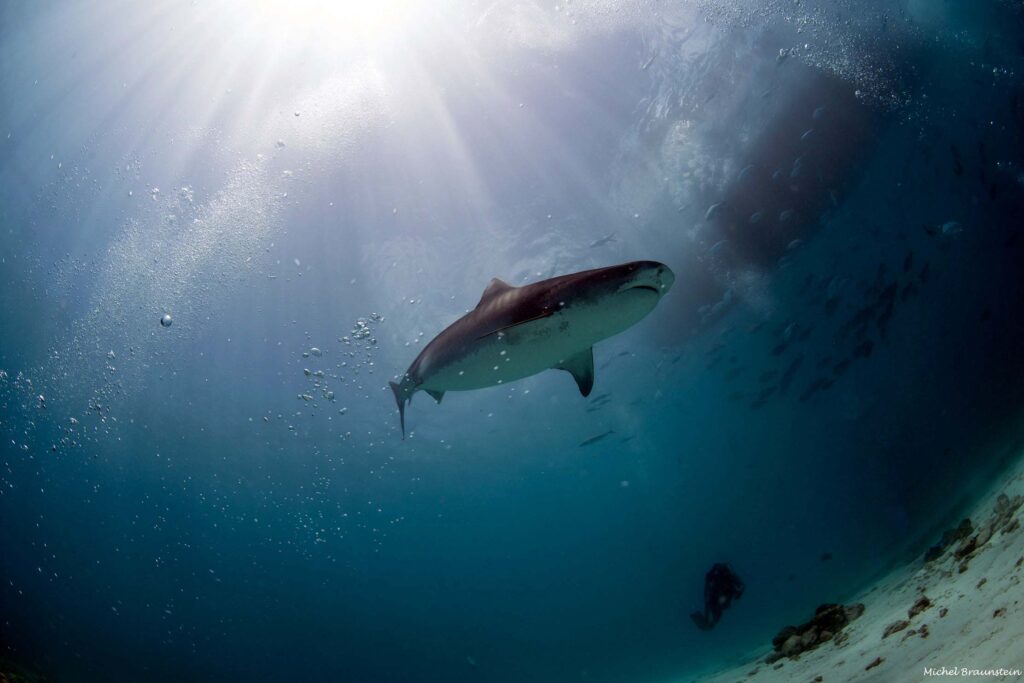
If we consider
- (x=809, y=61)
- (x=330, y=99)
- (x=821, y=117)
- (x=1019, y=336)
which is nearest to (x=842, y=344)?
(x=1019, y=336)

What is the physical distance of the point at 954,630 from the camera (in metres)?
4.17

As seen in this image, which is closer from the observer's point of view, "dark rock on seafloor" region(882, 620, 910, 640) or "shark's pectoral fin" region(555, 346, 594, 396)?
"shark's pectoral fin" region(555, 346, 594, 396)

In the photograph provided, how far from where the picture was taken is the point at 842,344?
22.7m

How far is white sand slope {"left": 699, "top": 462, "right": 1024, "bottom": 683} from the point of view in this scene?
319cm

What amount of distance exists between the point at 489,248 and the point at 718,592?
12793mm

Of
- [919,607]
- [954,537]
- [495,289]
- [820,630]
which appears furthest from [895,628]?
[954,537]

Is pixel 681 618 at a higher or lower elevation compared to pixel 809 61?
lower

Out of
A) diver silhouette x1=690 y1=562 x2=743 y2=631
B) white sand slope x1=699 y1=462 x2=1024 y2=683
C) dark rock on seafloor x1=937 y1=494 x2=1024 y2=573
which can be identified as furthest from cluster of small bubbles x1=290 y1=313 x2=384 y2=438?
dark rock on seafloor x1=937 y1=494 x2=1024 y2=573

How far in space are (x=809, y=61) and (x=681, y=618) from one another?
76.4 metres

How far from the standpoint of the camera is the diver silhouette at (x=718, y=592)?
13.7 m

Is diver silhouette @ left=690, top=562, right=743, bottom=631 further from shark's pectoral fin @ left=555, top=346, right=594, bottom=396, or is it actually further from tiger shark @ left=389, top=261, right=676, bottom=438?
tiger shark @ left=389, top=261, right=676, bottom=438

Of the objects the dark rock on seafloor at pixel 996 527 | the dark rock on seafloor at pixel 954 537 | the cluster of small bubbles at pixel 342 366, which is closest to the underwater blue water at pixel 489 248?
the cluster of small bubbles at pixel 342 366

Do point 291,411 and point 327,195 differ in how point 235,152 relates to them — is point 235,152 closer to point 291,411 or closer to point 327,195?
point 327,195

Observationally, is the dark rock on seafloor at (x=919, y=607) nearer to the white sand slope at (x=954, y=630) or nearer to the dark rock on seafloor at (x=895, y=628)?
the white sand slope at (x=954, y=630)
